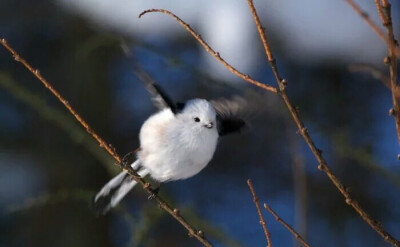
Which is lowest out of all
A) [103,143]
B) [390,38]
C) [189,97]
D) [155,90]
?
[390,38]

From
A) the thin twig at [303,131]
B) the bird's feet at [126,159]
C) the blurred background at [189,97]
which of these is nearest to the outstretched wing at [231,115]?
the bird's feet at [126,159]

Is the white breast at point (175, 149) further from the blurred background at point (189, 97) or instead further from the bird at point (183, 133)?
the blurred background at point (189, 97)

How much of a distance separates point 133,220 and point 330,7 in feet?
9.31

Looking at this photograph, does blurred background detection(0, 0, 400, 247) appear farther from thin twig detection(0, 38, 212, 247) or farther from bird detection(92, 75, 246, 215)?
thin twig detection(0, 38, 212, 247)

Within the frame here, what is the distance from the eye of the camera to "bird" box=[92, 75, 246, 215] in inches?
47.4

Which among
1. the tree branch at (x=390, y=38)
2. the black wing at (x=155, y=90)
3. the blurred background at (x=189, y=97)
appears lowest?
the tree branch at (x=390, y=38)

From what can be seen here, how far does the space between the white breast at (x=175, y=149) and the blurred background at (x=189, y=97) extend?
206 cm

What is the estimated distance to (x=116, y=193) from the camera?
1417 millimetres

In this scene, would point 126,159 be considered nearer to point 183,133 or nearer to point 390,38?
point 183,133

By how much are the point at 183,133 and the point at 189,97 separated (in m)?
2.25

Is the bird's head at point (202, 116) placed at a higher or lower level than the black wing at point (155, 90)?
lower

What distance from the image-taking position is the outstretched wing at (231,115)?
1.26m

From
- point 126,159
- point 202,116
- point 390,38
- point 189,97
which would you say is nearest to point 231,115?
point 202,116

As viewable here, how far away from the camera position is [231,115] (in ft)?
4.19
